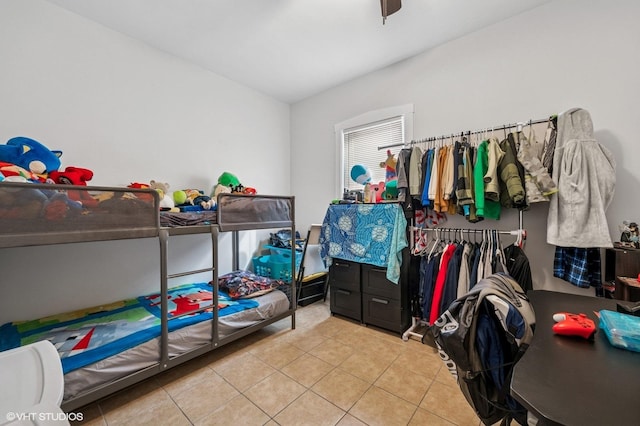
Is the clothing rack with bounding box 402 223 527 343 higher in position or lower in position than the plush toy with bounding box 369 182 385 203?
lower

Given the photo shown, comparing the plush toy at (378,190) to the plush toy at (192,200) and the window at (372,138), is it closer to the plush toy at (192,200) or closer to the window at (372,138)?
the window at (372,138)

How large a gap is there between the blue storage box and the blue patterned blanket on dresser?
5.07 feet

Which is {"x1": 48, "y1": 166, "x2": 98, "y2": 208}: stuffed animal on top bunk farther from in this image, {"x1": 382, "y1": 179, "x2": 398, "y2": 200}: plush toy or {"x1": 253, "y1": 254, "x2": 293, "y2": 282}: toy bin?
{"x1": 382, "y1": 179, "x2": 398, "y2": 200}: plush toy

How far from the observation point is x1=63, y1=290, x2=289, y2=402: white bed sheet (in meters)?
1.49

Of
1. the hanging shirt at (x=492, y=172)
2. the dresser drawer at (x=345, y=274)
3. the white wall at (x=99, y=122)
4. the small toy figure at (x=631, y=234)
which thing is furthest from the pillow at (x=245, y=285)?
the small toy figure at (x=631, y=234)

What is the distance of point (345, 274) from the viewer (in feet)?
9.38

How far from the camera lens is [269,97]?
378 centimetres

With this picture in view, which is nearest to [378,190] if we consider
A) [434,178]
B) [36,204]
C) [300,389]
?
[434,178]

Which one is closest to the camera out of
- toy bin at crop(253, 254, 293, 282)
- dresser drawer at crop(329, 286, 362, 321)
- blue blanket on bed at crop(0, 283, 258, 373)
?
blue blanket on bed at crop(0, 283, 258, 373)

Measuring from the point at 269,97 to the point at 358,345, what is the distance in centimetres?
346

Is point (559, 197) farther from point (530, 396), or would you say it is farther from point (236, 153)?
point (236, 153)

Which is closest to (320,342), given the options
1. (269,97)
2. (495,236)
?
(495,236)

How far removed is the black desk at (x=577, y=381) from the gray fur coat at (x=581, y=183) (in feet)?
3.83

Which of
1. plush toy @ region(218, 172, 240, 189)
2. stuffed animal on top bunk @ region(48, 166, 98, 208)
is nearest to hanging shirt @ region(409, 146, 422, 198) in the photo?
plush toy @ region(218, 172, 240, 189)
